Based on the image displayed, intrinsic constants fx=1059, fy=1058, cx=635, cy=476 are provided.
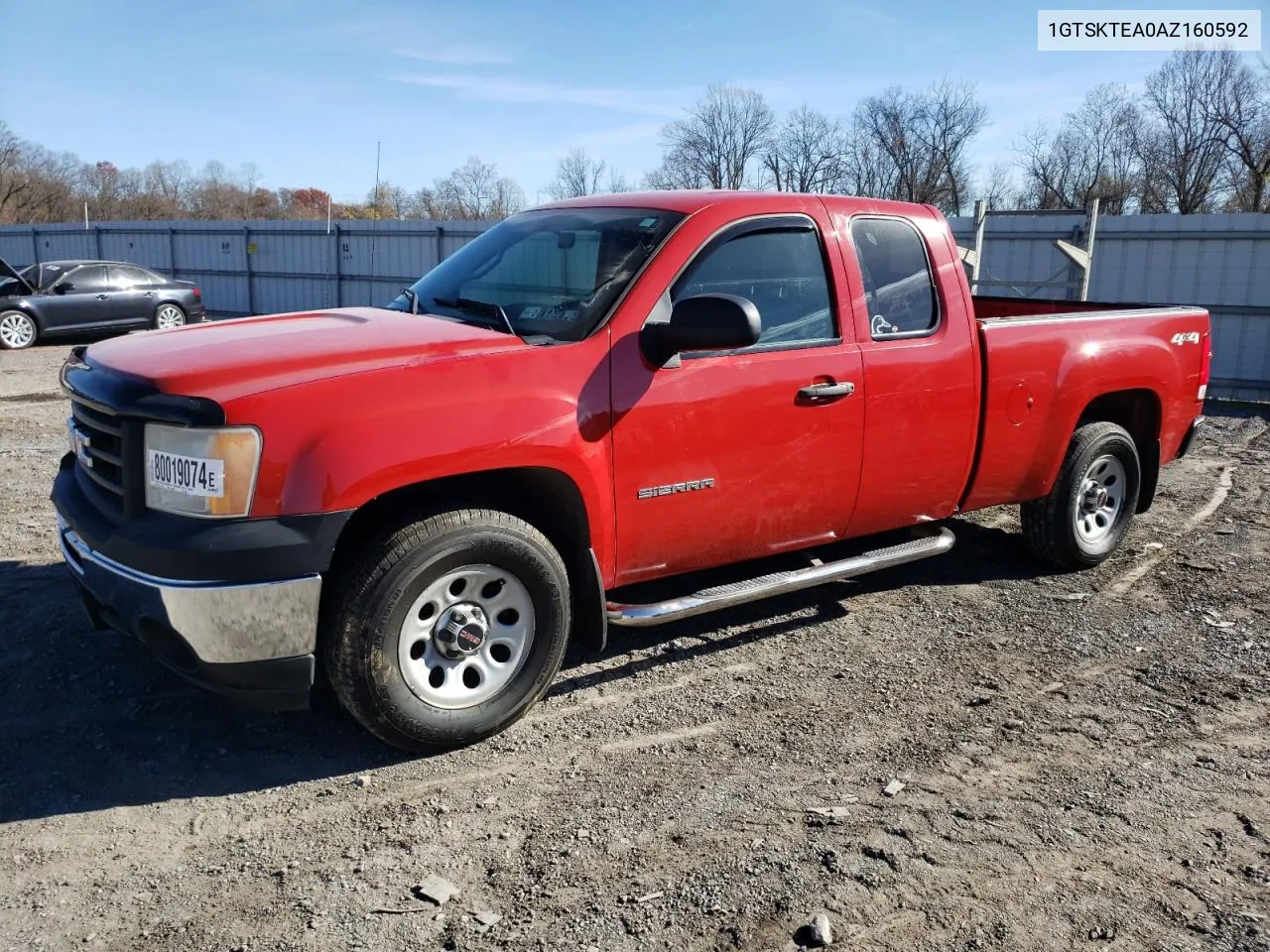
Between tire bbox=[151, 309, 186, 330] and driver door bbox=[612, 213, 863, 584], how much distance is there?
56.7 ft

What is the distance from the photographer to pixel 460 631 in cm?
373

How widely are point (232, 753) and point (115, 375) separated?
1405 mm

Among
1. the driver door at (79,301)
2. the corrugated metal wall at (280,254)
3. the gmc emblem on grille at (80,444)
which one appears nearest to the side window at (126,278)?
the driver door at (79,301)

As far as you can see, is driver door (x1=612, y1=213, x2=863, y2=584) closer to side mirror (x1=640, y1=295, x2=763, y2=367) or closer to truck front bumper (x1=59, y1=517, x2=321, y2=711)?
side mirror (x1=640, y1=295, x2=763, y2=367)

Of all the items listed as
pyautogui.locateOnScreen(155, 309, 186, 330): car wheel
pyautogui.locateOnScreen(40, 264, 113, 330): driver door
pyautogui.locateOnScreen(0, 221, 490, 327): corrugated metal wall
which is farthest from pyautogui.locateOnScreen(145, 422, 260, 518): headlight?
pyautogui.locateOnScreen(0, 221, 490, 327): corrugated metal wall

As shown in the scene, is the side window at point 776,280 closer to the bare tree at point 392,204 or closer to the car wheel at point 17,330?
the car wheel at point 17,330

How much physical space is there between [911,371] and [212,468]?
9.92 ft

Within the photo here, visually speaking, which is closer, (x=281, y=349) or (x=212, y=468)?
(x=212, y=468)

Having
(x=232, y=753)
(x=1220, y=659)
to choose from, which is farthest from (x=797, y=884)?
(x=1220, y=659)

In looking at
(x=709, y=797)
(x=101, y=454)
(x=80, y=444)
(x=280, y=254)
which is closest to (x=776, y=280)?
(x=709, y=797)

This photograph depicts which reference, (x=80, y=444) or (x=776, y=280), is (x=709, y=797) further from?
(x=80, y=444)

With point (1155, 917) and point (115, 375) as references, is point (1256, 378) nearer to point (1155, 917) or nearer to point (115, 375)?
point (1155, 917)

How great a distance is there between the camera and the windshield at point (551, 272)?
4125 millimetres

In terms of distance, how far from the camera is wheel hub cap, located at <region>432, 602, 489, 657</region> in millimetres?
3726
